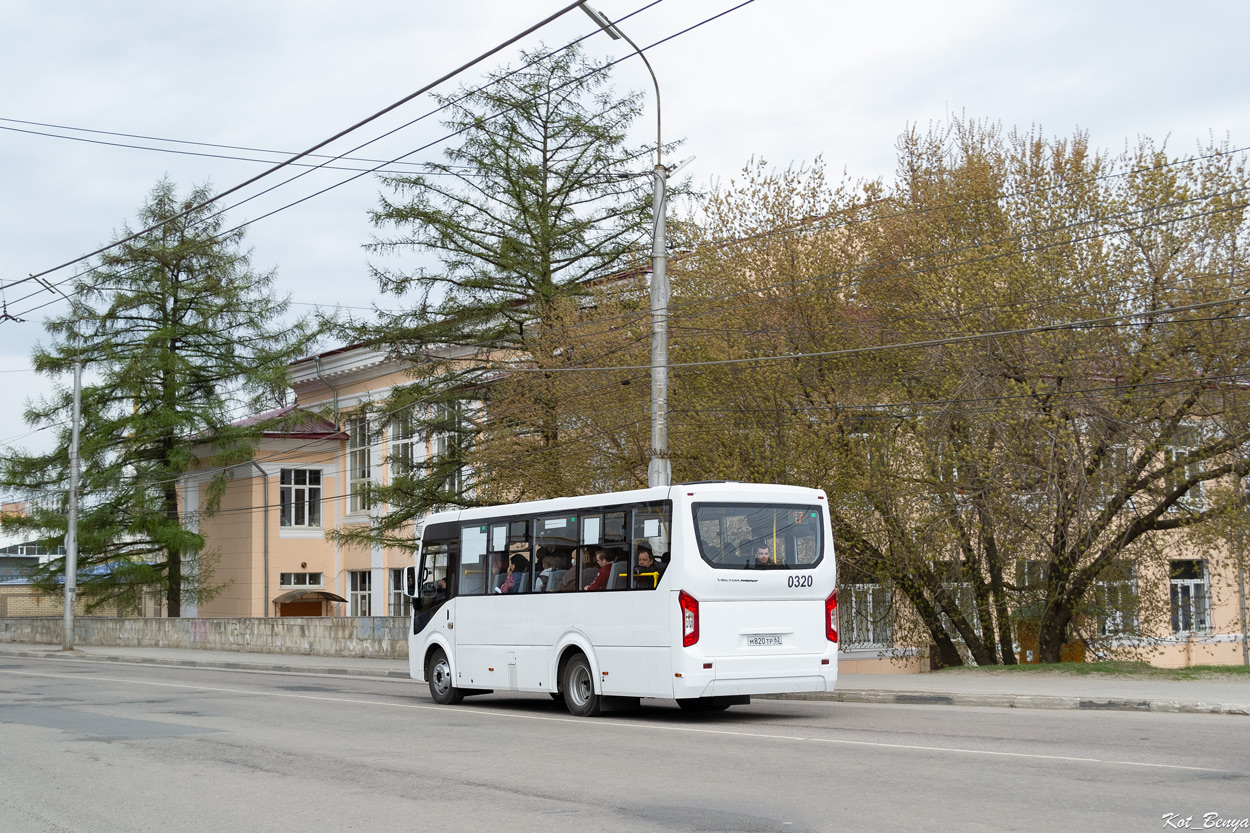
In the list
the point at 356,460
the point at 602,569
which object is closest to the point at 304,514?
the point at 356,460

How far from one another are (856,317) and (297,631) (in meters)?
18.9

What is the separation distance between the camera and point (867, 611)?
89.9 feet

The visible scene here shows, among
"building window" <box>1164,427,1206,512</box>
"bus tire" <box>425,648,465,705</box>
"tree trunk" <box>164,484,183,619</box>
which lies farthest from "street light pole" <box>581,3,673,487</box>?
"tree trunk" <box>164,484,183,619</box>

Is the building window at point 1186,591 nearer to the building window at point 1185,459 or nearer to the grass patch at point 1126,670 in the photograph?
the building window at point 1185,459

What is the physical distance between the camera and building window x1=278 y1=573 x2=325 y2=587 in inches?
2019

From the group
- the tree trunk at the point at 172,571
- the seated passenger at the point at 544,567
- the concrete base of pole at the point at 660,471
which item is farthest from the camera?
the tree trunk at the point at 172,571

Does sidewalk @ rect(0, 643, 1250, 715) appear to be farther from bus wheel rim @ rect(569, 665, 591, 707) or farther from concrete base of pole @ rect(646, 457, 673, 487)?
bus wheel rim @ rect(569, 665, 591, 707)

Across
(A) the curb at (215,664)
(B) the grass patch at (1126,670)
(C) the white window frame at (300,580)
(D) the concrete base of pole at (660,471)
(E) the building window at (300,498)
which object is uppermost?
(E) the building window at (300,498)

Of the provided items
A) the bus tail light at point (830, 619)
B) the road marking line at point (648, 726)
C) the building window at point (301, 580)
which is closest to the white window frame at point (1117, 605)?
the bus tail light at point (830, 619)

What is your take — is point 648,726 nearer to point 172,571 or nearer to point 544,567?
point 544,567

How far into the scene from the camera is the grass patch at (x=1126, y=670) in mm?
19641

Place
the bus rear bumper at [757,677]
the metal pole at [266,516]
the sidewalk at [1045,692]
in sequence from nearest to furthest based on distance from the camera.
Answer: the bus rear bumper at [757,677] < the sidewalk at [1045,692] < the metal pole at [266,516]

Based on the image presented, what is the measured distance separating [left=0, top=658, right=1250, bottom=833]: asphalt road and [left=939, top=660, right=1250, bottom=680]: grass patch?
4.95m

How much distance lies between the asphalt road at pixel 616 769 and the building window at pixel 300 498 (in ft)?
114
